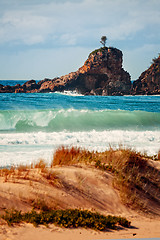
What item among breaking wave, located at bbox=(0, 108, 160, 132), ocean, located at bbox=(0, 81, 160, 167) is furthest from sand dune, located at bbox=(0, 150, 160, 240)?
breaking wave, located at bbox=(0, 108, 160, 132)

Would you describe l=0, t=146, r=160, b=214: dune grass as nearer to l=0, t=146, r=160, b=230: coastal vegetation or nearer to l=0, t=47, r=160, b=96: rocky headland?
A: l=0, t=146, r=160, b=230: coastal vegetation

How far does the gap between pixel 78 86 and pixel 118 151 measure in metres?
83.6

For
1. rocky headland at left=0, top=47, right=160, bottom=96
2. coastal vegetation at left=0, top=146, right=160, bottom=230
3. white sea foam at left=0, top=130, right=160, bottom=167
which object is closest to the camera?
coastal vegetation at left=0, top=146, right=160, bottom=230

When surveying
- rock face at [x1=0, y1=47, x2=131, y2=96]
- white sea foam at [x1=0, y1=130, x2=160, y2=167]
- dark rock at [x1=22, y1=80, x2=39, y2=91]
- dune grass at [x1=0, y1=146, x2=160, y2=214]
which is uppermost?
rock face at [x1=0, y1=47, x2=131, y2=96]

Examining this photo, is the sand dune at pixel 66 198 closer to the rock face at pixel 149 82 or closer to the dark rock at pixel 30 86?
the dark rock at pixel 30 86

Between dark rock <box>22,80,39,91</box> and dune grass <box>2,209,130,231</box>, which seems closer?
dune grass <box>2,209,130,231</box>

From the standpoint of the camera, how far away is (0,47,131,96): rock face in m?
89.1

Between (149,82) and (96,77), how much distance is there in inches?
741

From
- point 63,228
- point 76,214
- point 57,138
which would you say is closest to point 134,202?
point 76,214

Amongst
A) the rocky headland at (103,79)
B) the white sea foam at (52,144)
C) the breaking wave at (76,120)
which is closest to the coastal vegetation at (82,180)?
the white sea foam at (52,144)

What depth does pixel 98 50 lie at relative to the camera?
9481 centimetres

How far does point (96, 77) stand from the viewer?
9481 cm

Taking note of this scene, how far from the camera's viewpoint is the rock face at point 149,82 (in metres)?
86.4

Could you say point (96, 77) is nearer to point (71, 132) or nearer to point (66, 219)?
point (71, 132)
